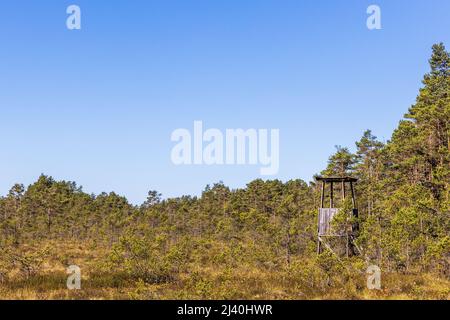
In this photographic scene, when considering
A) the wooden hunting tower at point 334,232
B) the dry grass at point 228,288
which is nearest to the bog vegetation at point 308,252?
the dry grass at point 228,288

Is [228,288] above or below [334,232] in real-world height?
below

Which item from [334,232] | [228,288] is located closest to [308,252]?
[334,232]

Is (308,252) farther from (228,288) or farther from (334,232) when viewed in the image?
(228,288)

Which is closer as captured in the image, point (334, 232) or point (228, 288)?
point (228, 288)

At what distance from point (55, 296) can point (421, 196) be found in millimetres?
17251

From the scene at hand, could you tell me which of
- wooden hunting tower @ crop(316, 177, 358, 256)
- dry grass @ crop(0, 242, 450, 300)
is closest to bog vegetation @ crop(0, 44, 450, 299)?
dry grass @ crop(0, 242, 450, 300)

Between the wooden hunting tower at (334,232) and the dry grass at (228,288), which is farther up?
the wooden hunting tower at (334,232)

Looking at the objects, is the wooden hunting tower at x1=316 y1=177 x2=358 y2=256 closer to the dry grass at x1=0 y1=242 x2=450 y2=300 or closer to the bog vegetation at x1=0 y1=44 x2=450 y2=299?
the bog vegetation at x1=0 y1=44 x2=450 y2=299

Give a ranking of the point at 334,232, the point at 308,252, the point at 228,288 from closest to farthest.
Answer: the point at 228,288, the point at 334,232, the point at 308,252

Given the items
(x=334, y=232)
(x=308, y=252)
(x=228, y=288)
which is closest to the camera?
(x=228, y=288)

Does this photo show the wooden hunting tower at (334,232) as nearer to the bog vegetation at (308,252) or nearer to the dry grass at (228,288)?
the bog vegetation at (308,252)

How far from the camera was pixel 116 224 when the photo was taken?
50625 mm
